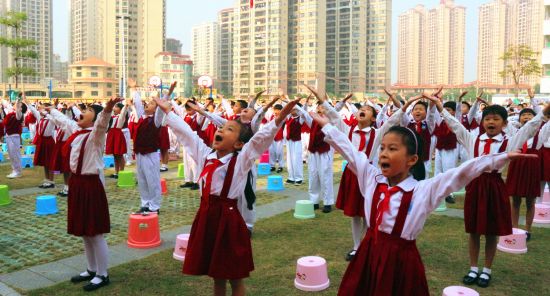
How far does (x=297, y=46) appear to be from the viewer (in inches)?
3696

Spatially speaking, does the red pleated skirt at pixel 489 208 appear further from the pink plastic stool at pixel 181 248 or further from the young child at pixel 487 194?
the pink plastic stool at pixel 181 248

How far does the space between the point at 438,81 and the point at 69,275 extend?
11125 cm

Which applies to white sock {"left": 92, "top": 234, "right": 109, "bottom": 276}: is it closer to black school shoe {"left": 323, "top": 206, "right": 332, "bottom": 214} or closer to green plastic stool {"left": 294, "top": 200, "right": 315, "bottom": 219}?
green plastic stool {"left": 294, "top": 200, "right": 315, "bottom": 219}

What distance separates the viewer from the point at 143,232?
6.50 m

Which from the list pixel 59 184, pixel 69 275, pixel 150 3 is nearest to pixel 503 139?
pixel 69 275

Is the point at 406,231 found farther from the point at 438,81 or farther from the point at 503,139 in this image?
the point at 438,81

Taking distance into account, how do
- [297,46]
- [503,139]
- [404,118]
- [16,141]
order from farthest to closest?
[297,46]
[16,141]
[404,118]
[503,139]

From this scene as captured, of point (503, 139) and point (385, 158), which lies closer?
point (385, 158)

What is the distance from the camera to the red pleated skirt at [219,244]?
391cm

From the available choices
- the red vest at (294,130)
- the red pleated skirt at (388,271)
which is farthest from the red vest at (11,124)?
the red pleated skirt at (388,271)

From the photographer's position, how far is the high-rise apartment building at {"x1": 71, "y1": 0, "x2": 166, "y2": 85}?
91.7m

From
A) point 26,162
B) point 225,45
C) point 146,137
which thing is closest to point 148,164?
point 146,137

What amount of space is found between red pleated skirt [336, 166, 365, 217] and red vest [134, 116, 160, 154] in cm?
392

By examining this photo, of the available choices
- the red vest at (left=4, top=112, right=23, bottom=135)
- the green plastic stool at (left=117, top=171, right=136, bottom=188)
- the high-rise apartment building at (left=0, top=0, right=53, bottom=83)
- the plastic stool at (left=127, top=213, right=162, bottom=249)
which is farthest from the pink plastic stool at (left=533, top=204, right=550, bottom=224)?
the high-rise apartment building at (left=0, top=0, right=53, bottom=83)
